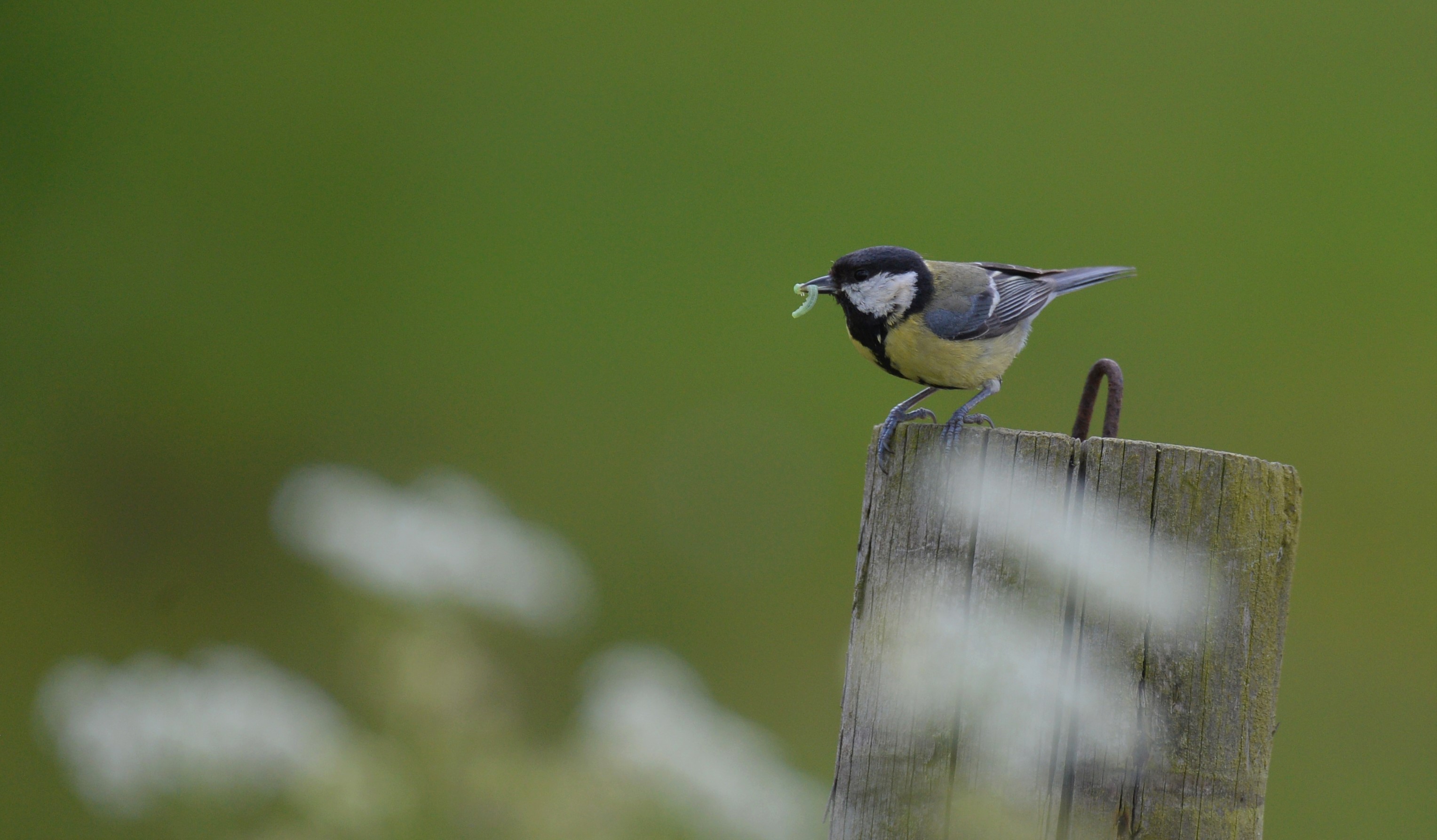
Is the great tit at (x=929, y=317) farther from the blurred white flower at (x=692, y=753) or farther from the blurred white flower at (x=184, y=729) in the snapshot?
the blurred white flower at (x=184, y=729)

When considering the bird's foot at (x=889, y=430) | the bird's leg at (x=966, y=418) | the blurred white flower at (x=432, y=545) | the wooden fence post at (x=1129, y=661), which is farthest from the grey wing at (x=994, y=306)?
the blurred white flower at (x=432, y=545)

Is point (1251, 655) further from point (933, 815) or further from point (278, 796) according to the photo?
point (278, 796)

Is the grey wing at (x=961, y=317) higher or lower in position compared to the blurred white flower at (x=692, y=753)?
higher

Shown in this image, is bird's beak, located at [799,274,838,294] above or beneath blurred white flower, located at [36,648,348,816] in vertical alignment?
above

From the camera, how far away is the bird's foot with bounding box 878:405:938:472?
128 cm

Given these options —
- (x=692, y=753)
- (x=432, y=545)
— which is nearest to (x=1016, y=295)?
(x=692, y=753)

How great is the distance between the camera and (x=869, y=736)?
1174 millimetres

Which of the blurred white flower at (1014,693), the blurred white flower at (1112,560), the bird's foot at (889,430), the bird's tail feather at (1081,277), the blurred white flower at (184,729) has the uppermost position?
the bird's tail feather at (1081,277)

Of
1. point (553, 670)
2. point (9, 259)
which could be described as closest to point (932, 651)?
point (553, 670)

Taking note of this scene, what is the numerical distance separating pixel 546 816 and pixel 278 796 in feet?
1.61

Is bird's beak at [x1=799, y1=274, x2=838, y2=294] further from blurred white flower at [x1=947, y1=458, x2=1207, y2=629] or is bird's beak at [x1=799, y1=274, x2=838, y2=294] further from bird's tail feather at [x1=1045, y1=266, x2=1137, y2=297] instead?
blurred white flower at [x1=947, y1=458, x2=1207, y2=629]

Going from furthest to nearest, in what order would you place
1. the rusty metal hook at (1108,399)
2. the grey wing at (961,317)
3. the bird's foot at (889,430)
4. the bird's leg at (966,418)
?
the grey wing at (961,317) → the rusty metal hook at (1108,399) → the bird's foot at (889,430) → the bird's leg at (966,418)

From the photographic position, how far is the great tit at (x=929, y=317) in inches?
72.0

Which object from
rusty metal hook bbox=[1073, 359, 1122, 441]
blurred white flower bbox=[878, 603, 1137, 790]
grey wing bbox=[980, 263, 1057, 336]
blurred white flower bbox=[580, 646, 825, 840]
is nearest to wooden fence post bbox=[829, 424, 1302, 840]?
blurred white flower bbox=[878, 603, 1137, 790]
